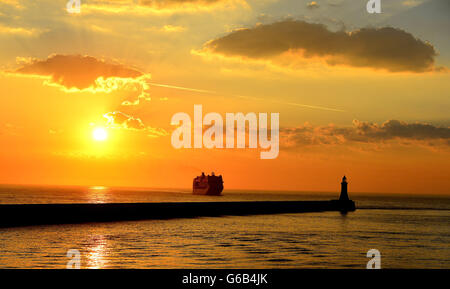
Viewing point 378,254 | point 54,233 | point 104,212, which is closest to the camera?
point 378,254

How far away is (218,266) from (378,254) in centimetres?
1035

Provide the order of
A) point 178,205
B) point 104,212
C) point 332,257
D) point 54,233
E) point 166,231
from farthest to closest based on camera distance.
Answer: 1. point 178,205
2. point 104,212
3. point 166,231
4. point 54,233
5. point 332,257

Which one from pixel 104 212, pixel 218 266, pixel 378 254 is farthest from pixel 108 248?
pixel 104 212

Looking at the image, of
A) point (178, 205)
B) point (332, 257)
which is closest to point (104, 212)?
point (178, 205)
